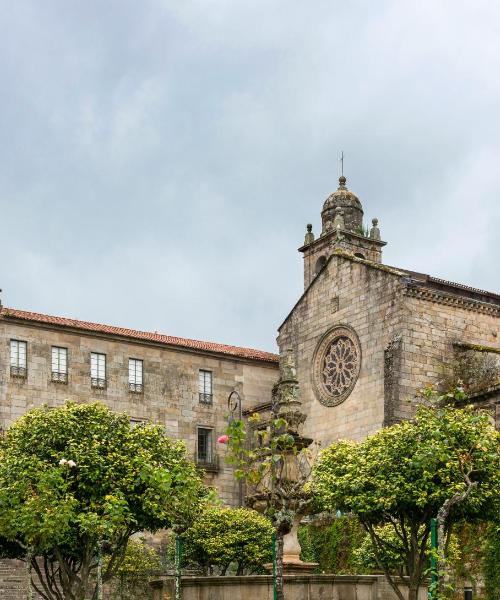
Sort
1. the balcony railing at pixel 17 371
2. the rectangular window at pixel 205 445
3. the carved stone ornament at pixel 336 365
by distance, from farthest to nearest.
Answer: the rectangular window at pixel 205 445 → the balcony railing at pixel 17 371 → the carved stone ornament at pixel 336 365

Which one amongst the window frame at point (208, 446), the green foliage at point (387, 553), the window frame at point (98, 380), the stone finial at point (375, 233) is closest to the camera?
the green foliage at point (387, 553)

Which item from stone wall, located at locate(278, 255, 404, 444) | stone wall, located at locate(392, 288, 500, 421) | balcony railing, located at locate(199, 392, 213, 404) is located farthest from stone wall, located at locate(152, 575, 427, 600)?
balcony railing, located at locate(199, 392, 213, 404)

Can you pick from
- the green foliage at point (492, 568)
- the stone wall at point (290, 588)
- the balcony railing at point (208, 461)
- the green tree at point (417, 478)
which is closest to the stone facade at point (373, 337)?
the balcony railing at point (208, 461)

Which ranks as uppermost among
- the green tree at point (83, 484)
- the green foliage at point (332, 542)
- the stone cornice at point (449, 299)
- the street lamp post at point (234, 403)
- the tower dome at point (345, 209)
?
the tower dome at point (345, 209)

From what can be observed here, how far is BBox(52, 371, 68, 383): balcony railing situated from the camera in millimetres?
48375

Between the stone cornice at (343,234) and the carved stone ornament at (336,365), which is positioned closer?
the carved stone ornament at (336,365)

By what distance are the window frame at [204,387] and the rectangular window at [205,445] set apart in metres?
1.32

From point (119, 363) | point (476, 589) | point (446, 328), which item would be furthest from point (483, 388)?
point (119, 363)

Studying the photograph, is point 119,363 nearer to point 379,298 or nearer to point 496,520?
point 379,298

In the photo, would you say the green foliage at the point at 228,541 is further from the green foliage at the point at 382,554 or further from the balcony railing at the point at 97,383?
the balcony railing at the point at 97,383

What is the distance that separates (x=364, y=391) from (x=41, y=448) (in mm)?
16776

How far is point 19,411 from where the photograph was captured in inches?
1848

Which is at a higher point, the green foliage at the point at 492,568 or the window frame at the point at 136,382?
the window frame at the point at 136,382

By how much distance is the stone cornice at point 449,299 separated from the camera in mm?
45062
